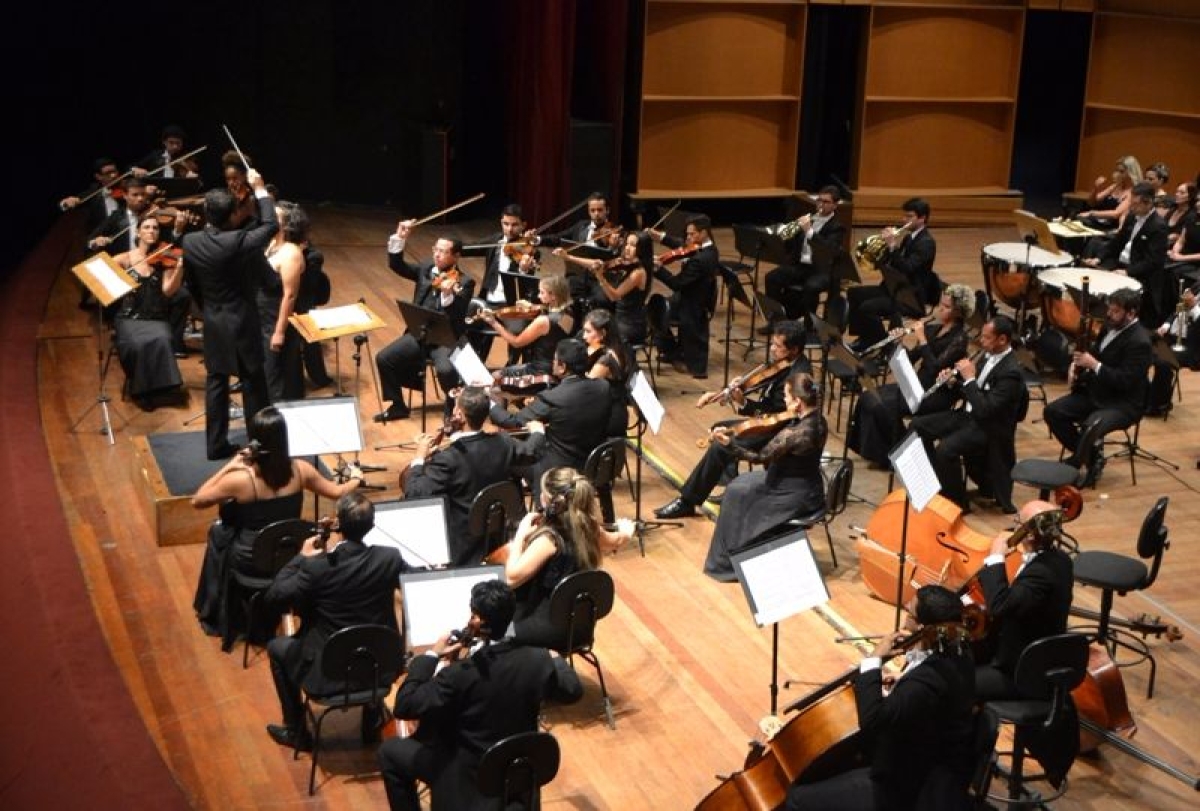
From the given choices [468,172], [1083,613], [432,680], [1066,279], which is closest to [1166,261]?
[1066,279]

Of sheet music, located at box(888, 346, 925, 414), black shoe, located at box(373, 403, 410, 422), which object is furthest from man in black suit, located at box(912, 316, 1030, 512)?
black shoe, located at box(373, 403, 410, 422)

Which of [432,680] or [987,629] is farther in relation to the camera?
[987,629]

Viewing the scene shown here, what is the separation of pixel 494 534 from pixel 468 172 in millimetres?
8941

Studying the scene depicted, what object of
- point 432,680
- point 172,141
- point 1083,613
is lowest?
point 1083,613

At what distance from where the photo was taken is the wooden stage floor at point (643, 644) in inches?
257

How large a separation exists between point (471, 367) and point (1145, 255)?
6202 millimetres

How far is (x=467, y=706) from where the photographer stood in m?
5.37

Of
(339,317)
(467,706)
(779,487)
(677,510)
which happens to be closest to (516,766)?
(467,706)

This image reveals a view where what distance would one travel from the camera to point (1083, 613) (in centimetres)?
767

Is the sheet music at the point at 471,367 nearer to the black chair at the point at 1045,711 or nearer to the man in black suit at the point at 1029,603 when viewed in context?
the man in black suit at the point at 1029,603

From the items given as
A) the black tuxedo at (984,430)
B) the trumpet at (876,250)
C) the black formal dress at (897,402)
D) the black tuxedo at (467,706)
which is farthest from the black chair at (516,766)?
the trumpet at (876,250)

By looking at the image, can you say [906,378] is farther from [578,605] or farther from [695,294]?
[695,294]

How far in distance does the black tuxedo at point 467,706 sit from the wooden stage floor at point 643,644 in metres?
0.96

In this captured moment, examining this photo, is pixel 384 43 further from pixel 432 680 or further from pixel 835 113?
pixel 432 680
